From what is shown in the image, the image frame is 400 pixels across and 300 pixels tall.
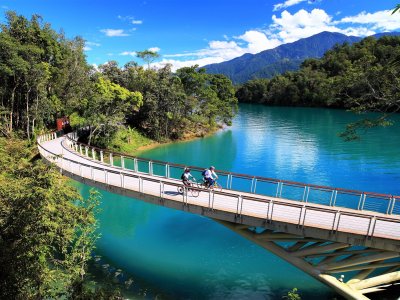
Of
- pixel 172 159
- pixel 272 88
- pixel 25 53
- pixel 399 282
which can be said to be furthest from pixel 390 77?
pixel 272 88

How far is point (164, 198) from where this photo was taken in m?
14.7

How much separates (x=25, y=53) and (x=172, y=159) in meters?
18.9

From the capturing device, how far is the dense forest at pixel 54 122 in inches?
358

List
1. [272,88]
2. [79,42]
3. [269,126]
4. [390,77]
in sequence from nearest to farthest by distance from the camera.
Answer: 1. [390,77]
2. [79,42]
3. [269,126]
4. [272,88]

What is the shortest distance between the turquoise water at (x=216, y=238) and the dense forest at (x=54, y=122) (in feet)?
7.41

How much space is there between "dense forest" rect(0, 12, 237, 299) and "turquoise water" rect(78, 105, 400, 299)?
2.26m

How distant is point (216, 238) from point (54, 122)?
33.9m

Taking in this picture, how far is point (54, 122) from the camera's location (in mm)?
43875

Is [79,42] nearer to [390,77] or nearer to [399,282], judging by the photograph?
[390,77]

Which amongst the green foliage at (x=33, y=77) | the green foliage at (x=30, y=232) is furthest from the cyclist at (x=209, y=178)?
the green foliage at (x=33, y=77)

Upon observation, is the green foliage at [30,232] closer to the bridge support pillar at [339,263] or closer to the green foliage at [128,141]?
the bridge support pillar at [339,263]

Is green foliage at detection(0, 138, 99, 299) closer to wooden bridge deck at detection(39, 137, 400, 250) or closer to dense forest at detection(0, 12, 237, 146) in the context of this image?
wooden bridge deck at detection(39, 137, 400, 250)

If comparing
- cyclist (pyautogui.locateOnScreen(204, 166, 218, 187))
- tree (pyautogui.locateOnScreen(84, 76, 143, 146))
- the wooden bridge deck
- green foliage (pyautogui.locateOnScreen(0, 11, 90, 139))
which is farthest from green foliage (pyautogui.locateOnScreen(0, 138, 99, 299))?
tree (pyautogui.locateOnScreen(84, 76, 143, 146))

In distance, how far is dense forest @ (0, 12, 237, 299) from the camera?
910cm
